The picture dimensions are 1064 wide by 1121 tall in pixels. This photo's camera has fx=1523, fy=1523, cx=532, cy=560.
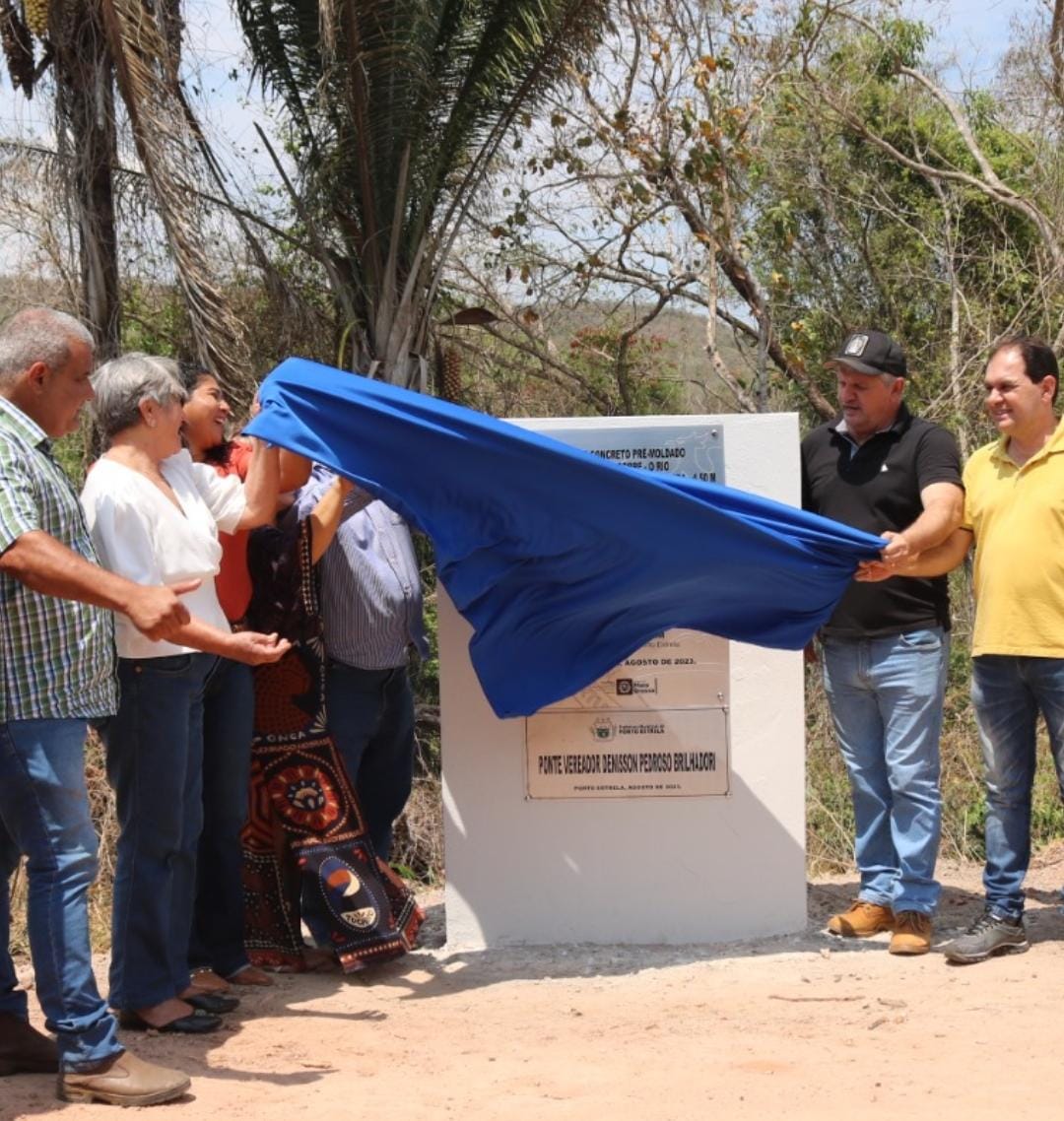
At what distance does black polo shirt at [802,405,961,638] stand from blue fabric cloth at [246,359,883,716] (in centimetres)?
21

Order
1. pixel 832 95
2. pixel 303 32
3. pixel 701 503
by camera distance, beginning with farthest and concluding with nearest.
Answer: pixel 832 95 → pixel 303 32 → pixel 701 503

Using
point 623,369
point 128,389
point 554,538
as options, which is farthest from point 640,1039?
point 623,369

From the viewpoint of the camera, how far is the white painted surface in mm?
5918

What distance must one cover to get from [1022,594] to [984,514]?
349 mm

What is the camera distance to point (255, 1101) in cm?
434

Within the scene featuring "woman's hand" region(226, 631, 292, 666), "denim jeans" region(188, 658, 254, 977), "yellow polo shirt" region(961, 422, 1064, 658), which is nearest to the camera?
"woman's hand" region(226, 631, 292, 666)

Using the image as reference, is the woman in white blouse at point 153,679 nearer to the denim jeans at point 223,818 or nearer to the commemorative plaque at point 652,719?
the denim jeans at point 223,818

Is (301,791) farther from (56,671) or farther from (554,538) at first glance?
(56,671)

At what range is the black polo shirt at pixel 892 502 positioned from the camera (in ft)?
18.7

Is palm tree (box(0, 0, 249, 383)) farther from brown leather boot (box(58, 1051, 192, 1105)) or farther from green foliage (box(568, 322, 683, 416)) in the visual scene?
brown leather boot (box(58, 1051, 192, 1105))

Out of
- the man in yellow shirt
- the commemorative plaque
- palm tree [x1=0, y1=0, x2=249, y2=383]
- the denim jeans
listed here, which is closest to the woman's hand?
the denim jeans

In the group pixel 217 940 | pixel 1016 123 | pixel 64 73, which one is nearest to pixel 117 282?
pixel 64 73

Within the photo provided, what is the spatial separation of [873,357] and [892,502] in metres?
0.55

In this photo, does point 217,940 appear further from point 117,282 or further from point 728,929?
point 117,282
